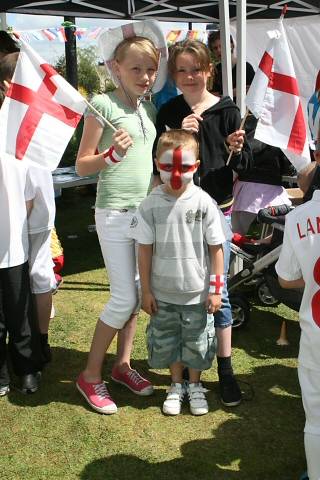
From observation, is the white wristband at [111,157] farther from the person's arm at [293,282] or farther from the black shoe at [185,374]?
the black shoe at [185,374]

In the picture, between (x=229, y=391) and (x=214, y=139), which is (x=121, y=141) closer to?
(x=214, y=139)

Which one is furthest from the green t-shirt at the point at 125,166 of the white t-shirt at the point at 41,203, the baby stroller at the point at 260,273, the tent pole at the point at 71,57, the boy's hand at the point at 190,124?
the tent pole at the point at 71,57

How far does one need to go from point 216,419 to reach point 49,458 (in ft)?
2.68

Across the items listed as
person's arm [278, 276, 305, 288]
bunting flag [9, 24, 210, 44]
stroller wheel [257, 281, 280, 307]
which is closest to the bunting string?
bunting flag [9, 24, 210, 44]

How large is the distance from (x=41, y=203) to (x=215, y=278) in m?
1.02

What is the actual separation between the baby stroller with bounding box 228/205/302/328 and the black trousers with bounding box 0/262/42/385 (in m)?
1.36

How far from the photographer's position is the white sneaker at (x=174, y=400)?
2.71 metres

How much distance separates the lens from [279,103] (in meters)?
2.75

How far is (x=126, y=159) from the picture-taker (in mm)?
2596

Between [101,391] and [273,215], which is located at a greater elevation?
[273,215]

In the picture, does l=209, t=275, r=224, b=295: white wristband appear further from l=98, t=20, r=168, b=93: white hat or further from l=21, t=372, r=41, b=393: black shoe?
l=21, t=372, r=41, b=393: black shoe

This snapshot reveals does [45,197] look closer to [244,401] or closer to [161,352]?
[161,352]

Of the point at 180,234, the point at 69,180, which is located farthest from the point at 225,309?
the point at 69,180

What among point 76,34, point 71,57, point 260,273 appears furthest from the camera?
point 76,34
